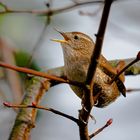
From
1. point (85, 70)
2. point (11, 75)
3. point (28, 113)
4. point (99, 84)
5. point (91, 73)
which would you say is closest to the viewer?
point (91, 73)

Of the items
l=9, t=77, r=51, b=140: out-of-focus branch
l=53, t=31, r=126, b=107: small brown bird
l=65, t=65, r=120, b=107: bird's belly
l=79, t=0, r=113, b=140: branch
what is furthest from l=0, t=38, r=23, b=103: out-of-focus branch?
l=79, t=0, r=113, b=140: branch

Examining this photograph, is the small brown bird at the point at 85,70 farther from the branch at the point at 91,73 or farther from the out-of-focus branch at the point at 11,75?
the out-of-focus branch at the point at 11,75

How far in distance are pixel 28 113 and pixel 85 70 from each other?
2.46ft

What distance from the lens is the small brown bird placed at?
3.67 meters

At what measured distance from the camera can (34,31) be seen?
22.1 feet

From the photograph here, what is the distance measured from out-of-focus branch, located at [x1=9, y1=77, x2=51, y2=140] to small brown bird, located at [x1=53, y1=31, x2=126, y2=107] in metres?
0.34

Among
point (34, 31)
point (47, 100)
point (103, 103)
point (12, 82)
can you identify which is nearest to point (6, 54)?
point (12, 82)

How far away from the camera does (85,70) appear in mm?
3766

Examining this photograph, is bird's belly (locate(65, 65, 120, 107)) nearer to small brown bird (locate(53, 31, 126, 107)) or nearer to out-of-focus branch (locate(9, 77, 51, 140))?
small brown bird (locate(53, 31, 126, 107))

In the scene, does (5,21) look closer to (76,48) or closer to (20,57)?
(20,57)

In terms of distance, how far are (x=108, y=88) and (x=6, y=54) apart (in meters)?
1.89

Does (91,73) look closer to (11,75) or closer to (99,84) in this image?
(99,84)

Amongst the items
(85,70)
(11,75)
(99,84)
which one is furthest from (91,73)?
(11,75)

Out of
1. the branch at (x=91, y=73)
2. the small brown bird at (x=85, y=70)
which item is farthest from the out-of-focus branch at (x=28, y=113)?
the branch at (x=91, y=73)
